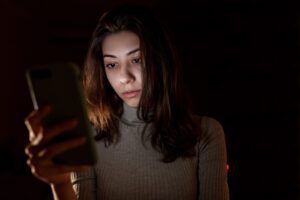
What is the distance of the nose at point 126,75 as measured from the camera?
3.28ft

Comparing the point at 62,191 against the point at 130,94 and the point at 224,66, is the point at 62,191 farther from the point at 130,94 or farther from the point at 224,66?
the point at 224,66

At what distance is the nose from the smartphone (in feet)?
0.82

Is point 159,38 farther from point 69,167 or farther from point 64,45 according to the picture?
point 64,45

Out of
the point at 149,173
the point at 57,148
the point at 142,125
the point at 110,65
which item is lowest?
the point at 149,173

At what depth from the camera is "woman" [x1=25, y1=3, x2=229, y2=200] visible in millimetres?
1028

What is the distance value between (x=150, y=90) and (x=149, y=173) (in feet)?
0.83

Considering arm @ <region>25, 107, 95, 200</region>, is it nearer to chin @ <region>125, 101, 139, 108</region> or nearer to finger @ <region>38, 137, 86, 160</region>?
finger @ <region>38, 137, 86, 160</region>

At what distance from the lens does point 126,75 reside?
3.28ft

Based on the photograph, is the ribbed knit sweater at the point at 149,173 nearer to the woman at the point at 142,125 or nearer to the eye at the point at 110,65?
the woman at the point at 142,125

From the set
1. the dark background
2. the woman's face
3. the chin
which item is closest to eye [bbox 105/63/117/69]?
the woman's face

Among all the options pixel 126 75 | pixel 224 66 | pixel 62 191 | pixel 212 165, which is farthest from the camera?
pixel 224 66

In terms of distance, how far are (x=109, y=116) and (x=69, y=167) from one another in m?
0.41

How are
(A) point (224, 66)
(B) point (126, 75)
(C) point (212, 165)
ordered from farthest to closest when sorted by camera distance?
(A) point (224, 66) → (C) point (212, 165) → (B) point (126, 75)

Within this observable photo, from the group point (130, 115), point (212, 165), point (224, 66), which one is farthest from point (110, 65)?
point (224, 66)
